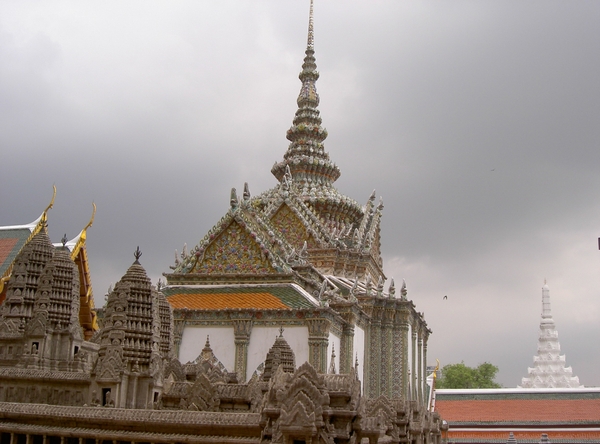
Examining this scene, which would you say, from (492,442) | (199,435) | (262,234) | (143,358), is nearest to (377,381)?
(262,234)

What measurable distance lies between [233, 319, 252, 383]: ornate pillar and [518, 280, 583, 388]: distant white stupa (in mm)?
38602

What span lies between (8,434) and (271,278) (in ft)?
32.1

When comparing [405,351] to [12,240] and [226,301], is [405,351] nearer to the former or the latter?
[226,301]

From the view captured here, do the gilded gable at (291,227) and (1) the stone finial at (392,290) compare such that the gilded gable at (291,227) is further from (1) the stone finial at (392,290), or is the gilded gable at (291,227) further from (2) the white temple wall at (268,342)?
(2) the white temple wall at (268,342)

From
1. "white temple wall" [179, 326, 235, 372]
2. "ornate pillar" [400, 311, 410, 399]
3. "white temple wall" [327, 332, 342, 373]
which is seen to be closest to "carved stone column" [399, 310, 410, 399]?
"ornate pillar" [400, 311, 410, 399]

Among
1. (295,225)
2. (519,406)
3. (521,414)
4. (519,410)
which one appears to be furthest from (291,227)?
(519,406)

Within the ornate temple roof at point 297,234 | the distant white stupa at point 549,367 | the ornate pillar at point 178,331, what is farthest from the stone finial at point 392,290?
the distant white stupa at point 549,367

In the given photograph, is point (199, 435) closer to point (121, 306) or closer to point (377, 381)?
point (121, 306)

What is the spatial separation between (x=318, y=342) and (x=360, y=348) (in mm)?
4565

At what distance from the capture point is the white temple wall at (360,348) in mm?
25919

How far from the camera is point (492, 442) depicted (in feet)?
110

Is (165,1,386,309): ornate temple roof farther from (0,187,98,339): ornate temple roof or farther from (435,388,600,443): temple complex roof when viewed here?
(435,388,600,443): temple complex roof

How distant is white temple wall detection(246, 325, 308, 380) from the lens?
74.9 ft

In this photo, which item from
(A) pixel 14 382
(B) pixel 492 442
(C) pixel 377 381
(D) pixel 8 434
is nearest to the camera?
(D) pixel 8 434
